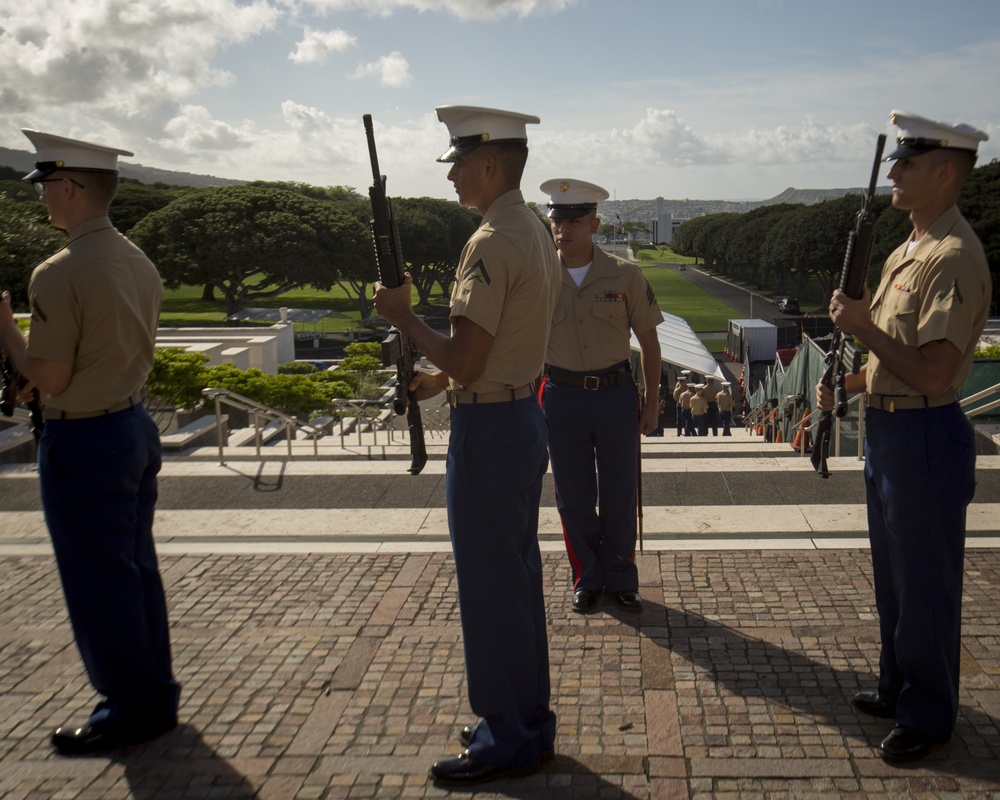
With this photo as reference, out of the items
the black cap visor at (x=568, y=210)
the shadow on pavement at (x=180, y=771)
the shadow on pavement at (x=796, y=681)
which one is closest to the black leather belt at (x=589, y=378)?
the black cap visor at (x=568, y=210)

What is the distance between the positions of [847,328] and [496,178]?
135 centimetres

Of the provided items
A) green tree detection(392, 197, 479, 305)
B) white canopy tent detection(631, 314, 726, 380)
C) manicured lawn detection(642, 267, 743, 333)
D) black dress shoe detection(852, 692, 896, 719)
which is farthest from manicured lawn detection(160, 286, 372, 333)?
black dress shoe detection(852, 692, 896, 719)

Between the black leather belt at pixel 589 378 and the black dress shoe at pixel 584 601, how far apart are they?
3.37 feet

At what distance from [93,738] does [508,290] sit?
2273 mm

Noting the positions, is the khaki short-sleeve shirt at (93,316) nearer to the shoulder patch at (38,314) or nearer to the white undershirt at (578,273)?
the shoulder patch at (38,314)

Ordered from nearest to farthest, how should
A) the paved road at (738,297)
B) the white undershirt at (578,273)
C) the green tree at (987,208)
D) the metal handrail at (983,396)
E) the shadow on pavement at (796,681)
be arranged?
1. the shadow on pavement at (796,681)
2. the white undershirt at (578,273)
3. the metal handrail at (983,396)
4. the green tree at (987,208)
5. the paved road at (738,297)

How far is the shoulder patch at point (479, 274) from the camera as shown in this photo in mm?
3479

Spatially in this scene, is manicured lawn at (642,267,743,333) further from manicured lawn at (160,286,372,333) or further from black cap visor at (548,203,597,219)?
black cap visor at (548,203,597,219)

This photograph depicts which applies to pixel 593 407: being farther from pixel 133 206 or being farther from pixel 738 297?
pixel 738 297

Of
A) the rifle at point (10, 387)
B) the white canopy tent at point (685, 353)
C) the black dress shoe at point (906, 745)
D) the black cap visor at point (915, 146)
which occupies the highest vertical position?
the black cap visor at point (915, 146)

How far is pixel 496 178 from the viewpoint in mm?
3693

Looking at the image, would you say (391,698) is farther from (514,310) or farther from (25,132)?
(25,132)

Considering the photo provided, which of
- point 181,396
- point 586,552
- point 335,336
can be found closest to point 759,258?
point 335,336

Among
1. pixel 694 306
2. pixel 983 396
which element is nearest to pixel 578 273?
pixel 983 396
